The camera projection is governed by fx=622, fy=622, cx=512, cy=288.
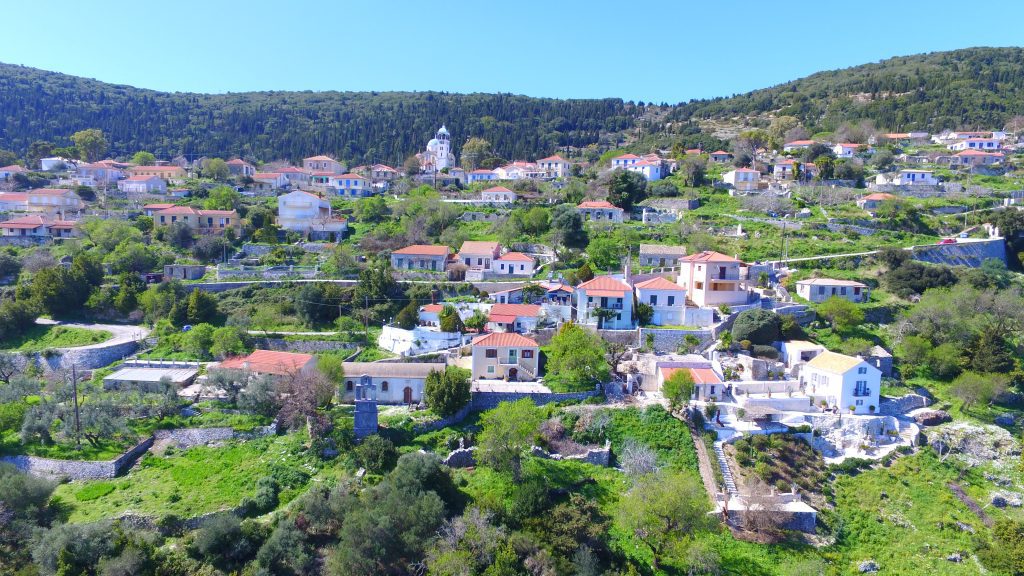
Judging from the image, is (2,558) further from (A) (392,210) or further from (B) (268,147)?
(B) (268,147)

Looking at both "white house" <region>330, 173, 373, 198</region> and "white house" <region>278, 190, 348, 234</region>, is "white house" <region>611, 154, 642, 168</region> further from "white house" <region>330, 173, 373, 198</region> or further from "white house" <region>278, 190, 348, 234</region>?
"white house" <region>278, 190, 348, 234</region>

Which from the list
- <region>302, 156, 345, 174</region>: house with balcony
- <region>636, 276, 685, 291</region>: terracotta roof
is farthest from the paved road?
<region>302, 156, 345, 174</region>: house with balcony

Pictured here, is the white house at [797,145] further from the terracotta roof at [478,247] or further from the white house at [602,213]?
the terracotta roof at [478,247]

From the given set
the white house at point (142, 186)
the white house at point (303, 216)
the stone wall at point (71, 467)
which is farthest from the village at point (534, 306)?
the white house at point (142, 186)

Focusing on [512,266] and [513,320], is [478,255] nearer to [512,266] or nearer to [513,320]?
[512,266]

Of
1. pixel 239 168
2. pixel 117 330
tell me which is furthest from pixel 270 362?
pixel 239 168

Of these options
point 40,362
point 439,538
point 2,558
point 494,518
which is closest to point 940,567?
point 494,518
